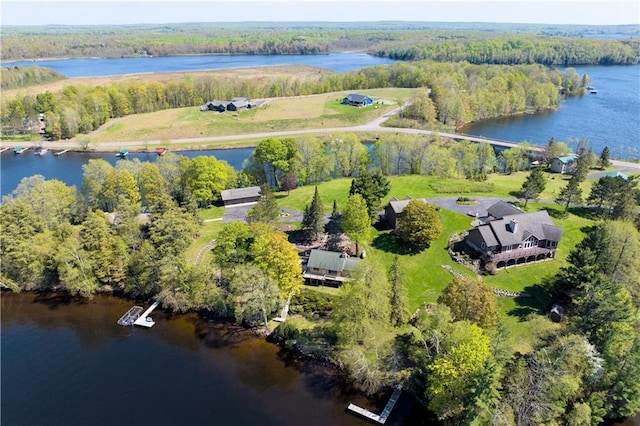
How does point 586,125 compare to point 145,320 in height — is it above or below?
above

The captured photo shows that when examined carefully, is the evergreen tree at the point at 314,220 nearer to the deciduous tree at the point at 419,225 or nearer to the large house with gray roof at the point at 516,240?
the deciduous tree at the point at 419,225

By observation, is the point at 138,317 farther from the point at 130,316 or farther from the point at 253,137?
the point at 253,137

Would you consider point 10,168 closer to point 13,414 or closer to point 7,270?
point 7,270

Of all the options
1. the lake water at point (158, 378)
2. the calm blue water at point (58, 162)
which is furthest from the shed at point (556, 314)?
the calm blue water at point (58, 162)

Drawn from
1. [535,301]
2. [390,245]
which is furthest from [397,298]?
[535,301]

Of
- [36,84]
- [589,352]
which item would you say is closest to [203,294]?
[589,352]

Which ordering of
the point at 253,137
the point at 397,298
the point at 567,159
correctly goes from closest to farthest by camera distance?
the point at 397,298 < the point at 567,159 < the point at 253,137
